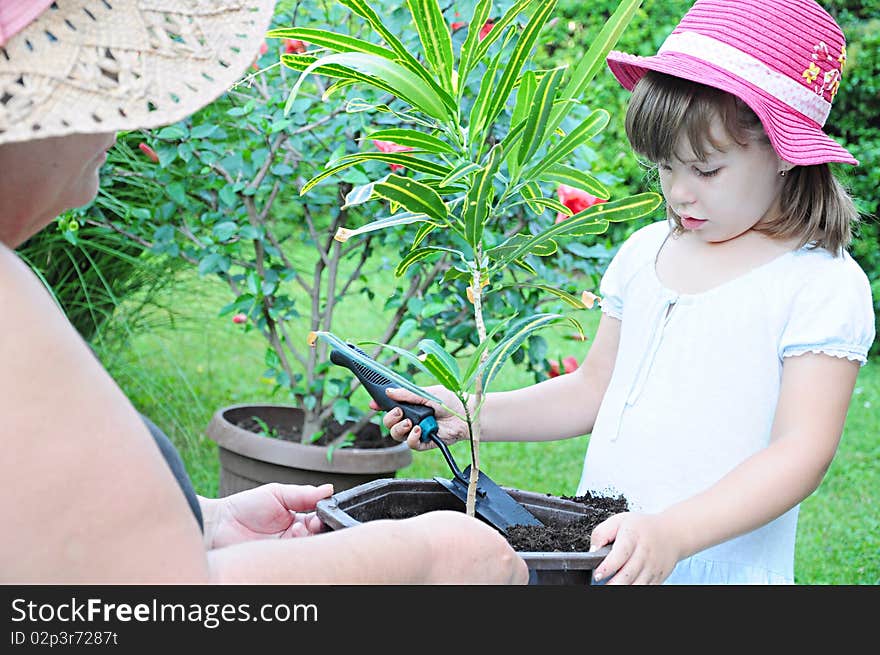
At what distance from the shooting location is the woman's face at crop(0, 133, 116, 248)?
1.00m

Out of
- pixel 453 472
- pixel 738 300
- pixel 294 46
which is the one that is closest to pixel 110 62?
pixel 453 472

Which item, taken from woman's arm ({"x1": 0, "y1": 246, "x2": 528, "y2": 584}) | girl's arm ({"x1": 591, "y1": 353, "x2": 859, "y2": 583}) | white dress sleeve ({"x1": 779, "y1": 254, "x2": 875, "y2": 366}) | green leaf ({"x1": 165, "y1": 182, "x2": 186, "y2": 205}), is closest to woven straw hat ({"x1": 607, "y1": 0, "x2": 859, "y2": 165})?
white dress sleeve ({"x1": 779, "y1": 254, "x2": 875, "y2": 366})

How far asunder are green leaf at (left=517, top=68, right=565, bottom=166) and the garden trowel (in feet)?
1.34

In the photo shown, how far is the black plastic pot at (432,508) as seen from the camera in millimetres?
1202

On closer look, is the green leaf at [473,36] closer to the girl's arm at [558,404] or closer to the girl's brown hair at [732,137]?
the girl's brown hair at [732,137]

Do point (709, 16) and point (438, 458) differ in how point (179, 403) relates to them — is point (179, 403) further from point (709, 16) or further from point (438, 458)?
point (709, 16)

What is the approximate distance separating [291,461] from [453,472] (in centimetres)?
180

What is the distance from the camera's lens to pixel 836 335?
1.66m

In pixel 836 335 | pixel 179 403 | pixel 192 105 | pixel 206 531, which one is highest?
pixel 192 105

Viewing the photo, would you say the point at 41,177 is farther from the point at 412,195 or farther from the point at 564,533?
the point at 564,533

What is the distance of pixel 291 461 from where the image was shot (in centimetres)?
320
